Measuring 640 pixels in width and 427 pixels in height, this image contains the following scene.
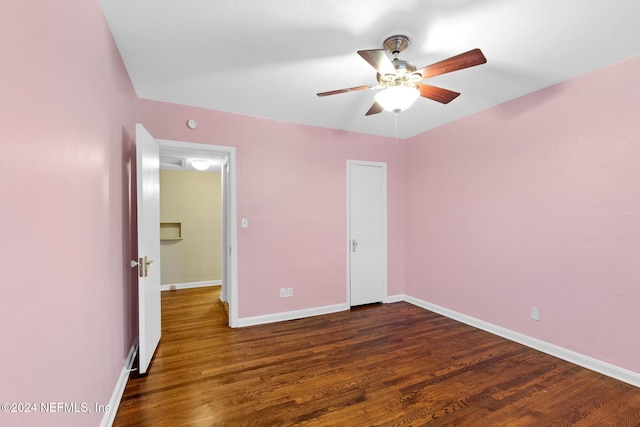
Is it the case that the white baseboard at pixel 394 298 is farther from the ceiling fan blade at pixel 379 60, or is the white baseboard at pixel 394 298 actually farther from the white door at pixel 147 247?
the ceiling fan blade at pixel 379 60

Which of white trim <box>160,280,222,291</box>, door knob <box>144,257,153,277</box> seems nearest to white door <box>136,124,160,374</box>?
door knob <box>144,257,153,277</box>

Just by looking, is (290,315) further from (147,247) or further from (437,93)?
(437,93)

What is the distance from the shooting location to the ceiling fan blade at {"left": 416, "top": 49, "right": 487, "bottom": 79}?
163 centimetres

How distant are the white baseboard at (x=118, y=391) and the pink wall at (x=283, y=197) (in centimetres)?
117

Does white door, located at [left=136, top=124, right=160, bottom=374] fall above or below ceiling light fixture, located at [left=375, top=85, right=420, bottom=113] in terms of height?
below

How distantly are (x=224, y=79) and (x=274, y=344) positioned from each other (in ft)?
8.72

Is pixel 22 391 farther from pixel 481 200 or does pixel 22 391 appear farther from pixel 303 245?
pixel 481 200

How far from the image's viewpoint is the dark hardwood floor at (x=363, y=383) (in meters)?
1.88

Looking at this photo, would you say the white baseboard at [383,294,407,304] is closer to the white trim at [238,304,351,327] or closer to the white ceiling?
the white trim at [238,304,351,327]

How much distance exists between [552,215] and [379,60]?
2315 mm

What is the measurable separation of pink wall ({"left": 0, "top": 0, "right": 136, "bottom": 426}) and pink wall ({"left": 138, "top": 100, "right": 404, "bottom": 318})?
141 centimetres

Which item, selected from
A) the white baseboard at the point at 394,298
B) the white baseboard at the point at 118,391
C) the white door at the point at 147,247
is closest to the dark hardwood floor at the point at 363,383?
the white baseboard at the point at 118,391

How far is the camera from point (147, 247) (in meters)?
2.42

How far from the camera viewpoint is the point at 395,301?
4418mm
